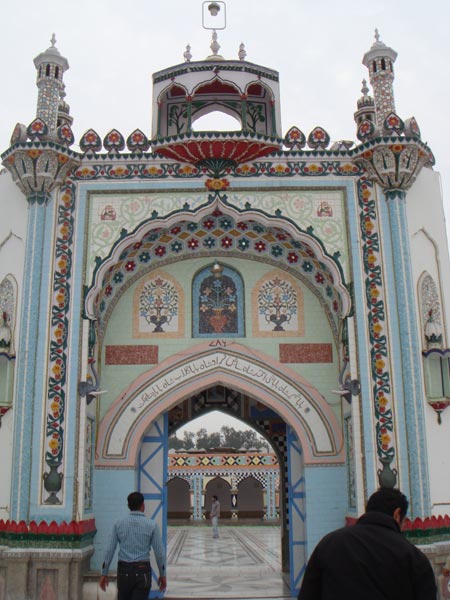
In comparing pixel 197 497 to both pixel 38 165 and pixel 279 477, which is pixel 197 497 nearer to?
pixel 279 477

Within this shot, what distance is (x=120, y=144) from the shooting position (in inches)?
356

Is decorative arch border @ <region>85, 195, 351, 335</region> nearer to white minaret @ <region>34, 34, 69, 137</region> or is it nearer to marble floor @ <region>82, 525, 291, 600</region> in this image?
white minaret @ <region>34, 34, 69, 137</region>

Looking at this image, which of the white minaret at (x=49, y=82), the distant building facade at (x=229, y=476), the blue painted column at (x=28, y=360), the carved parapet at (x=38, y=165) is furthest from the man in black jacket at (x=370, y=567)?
the distant building facade at (x=229, y=476)

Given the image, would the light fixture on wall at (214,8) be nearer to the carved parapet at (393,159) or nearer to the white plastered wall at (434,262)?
the carved parapet at (393,159)

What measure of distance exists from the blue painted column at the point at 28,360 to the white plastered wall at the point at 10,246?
0.41 ft

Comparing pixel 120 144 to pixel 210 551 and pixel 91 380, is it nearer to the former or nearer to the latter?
pixel 91 380

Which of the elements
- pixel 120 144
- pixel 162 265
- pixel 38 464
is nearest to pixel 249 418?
pixel 162 265

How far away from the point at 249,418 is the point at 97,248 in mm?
3934

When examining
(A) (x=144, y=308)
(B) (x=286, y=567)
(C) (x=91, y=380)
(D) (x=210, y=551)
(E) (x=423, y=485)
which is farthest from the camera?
(D) (x=210, y=551)

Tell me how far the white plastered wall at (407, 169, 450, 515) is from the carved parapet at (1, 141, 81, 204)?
14.6 feet

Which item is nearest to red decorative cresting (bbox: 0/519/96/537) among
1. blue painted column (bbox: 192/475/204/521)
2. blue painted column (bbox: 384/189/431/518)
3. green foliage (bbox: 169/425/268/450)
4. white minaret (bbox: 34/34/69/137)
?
blue painted column (bbox: 384/189/431/518)

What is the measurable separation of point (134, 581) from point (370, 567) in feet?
8.82

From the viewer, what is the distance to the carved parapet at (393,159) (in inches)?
337

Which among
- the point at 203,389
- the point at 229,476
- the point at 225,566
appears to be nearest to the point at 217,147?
the point at 203,389
